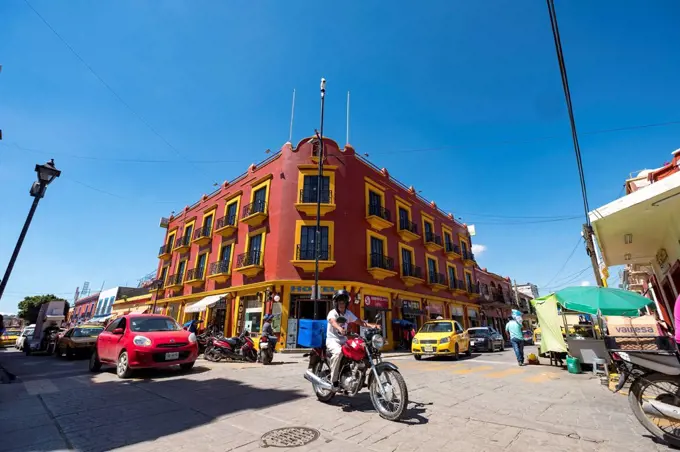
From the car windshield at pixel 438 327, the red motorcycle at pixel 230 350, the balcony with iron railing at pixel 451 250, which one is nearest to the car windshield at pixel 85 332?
the red motorcycle at pixel 230 350

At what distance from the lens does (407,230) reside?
22.9 m

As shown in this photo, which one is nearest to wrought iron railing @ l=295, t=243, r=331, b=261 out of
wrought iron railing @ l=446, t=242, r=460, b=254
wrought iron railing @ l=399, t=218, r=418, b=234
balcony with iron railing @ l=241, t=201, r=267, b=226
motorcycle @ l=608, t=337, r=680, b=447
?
balcony with iron railing @ l=241, t=201, r=267, b=226

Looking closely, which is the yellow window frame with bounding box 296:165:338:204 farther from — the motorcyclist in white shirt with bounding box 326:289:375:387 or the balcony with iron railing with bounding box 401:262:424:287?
the motorcyclist in white shirt with bounding box 326:289:375:387

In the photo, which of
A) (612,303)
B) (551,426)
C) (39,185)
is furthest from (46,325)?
(612,303)

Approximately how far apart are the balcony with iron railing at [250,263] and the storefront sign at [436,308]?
557 inches

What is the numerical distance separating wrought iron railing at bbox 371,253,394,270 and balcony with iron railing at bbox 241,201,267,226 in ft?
24.7

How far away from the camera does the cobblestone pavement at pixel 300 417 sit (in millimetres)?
3213

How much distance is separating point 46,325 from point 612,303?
26.8 m

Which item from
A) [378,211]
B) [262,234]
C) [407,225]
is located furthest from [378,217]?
[262,234]

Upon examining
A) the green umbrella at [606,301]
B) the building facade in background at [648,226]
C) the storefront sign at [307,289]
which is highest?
the building facade in background at [648,226]

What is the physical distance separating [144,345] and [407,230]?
61.2ft

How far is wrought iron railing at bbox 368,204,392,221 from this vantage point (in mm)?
20614

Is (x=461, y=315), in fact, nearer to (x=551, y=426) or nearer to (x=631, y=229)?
(x=631, y=229)

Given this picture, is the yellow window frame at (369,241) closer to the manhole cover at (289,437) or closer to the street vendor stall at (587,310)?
the street vendor stall at (587,310)
